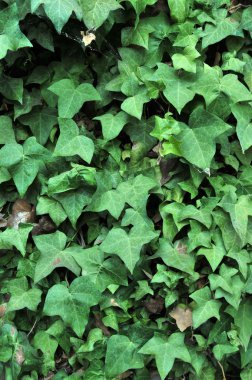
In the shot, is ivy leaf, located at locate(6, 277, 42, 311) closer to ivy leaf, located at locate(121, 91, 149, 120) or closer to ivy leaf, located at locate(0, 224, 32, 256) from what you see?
ivy leaf, located at locate(0, 224, 32, 256)

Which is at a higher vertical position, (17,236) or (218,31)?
(218,31)

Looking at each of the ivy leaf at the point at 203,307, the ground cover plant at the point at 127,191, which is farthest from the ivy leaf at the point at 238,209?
the ivy leaf at the point at 203,307

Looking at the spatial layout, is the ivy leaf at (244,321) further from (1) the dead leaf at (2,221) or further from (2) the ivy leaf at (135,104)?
(1) the dead leaf at (2,221)

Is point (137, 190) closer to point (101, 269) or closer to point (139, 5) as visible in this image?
point (101, 269)

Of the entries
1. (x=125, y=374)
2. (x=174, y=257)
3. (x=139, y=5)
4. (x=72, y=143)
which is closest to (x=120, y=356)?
(x=125, y=374)

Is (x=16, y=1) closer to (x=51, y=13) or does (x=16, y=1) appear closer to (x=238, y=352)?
(x=51, y=13)
